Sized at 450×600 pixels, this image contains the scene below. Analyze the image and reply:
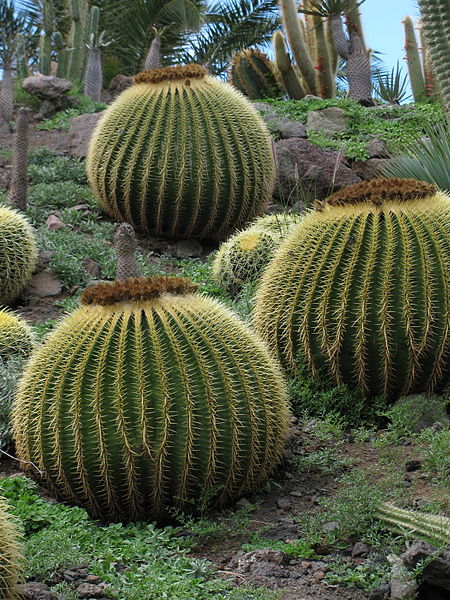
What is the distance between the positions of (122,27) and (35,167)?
11675 millimetres

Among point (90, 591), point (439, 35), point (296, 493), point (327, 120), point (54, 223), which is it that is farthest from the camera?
point (327, 120)

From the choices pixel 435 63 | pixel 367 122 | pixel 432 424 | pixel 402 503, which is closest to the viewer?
pixel 402 503

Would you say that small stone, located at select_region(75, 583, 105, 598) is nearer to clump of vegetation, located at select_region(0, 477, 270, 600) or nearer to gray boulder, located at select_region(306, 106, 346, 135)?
clump of vegetation, located at select_region(0, 477, 270, 600)

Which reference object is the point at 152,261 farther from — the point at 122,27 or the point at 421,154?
the point at 122,27

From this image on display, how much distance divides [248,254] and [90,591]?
4.06 meters

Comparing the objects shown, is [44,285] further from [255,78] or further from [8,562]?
[255,78]

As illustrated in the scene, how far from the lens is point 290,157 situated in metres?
9.95

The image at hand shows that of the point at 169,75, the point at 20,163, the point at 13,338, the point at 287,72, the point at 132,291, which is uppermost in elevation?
the point at 287,72

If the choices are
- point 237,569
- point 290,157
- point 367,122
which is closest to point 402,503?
point 237,569

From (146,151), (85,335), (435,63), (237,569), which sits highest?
(435,63)

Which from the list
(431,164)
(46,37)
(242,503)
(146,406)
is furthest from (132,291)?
(46,37)

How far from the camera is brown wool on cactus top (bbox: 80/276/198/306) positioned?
417 centimetres

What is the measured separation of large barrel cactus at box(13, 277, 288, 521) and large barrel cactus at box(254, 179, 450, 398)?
2.84 feet

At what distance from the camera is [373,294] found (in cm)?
500
